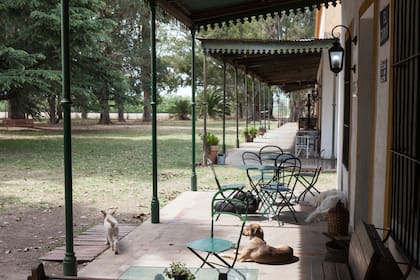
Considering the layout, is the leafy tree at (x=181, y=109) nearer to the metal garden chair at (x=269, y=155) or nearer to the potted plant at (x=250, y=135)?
the potted plant at (x=250, y=135)

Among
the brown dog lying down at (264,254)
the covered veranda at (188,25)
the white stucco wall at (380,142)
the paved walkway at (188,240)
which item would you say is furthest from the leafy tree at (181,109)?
the white stucco wall at (380,142)

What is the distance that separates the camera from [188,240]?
6035 millimetres

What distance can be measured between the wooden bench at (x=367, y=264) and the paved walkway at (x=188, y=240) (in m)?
1.00

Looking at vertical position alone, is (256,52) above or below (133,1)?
below

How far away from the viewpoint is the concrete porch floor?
16.2 feet

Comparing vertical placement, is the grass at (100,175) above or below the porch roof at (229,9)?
below

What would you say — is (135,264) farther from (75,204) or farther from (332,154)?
(332,154)

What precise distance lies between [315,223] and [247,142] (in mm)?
13598

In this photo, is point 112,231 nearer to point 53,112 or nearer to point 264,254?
point 264,254

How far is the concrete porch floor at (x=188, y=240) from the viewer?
16.2 ft

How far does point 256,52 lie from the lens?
37.9 ft

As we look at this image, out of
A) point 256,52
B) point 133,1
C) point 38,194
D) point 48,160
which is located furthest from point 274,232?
point 133,1

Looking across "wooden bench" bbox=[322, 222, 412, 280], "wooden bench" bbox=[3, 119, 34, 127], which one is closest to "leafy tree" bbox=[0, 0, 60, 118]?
"wooden bench" bbox=[3, 119, 34, 127]

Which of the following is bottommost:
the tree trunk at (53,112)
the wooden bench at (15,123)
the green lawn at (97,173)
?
the green lawn at (97,173)
